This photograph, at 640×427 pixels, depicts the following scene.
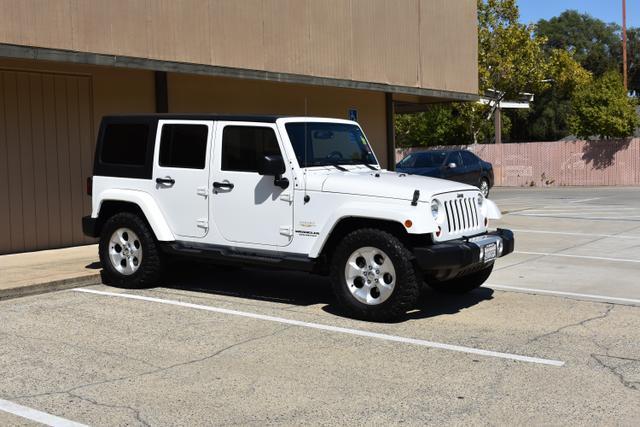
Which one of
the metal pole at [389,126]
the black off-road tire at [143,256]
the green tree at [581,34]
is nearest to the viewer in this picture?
the black off-road tire at [143,256]

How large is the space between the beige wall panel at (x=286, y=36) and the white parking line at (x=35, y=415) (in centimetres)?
1008

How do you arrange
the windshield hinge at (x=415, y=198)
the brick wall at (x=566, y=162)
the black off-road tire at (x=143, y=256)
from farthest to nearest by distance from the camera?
the brick wall at (x=566, y=162) < the black off-road tire at (x=143, y=256) < the windshield hinge at (x=415, y=198)

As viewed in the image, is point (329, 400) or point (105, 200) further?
point (105, 200)

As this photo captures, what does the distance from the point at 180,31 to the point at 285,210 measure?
5.93 m

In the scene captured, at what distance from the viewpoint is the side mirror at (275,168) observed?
25.2ft

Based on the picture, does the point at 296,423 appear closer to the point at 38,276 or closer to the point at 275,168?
the point at 275,168

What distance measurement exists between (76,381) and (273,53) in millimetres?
9886

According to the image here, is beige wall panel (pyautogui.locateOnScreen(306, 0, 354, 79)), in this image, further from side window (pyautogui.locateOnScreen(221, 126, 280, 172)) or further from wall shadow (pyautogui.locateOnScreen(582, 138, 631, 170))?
wall shadow (pyautogui.locateOnScreen(582, 138, 631, 170))

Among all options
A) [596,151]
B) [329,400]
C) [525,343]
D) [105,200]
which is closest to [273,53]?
[105,200]

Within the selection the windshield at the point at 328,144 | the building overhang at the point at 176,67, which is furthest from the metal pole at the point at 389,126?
the windshield at the point at 328,144

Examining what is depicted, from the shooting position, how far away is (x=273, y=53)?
14469mm

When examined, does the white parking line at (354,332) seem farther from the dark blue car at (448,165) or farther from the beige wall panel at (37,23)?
the dark blue car at (448,165)

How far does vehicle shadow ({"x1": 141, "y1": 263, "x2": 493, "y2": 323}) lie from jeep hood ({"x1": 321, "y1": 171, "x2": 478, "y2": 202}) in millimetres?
1192

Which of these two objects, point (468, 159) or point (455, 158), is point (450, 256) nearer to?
point (455, 158)
